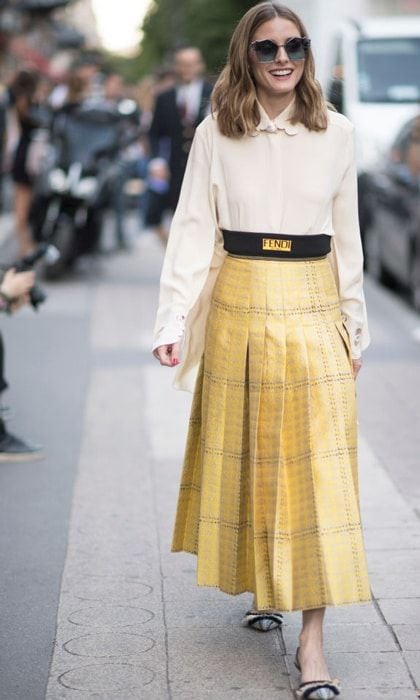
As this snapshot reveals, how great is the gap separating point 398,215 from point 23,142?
13.8 ft

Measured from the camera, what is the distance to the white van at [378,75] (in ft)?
48.5

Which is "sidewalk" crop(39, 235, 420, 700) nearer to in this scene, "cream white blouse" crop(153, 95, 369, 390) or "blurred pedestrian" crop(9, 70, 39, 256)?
"cream white blouse" crop(153, 95, 369, 390)

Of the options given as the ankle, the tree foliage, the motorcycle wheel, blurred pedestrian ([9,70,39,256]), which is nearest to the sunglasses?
the ankle

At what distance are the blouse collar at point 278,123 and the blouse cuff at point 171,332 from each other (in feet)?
1.86

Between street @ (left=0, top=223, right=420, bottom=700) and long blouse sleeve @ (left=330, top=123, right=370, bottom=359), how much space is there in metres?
0.95

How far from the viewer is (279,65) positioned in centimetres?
412

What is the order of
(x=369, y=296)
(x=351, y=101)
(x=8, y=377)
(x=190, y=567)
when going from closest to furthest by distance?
1. (x=190, y=567)
2. (x=8, y=377)
3. (x=369, y=296)
4. (x=351, y=101)

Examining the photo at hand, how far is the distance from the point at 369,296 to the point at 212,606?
318 inches

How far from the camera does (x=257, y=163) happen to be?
4156 millimetres

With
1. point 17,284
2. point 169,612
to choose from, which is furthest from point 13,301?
point 169,612

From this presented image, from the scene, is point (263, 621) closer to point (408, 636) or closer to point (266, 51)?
point (408, 636)

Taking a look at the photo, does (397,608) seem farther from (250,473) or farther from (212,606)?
(250,473)

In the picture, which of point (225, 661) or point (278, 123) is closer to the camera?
point (278, 123)

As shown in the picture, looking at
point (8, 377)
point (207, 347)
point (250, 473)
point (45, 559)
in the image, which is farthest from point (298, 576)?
point (8, 377)
